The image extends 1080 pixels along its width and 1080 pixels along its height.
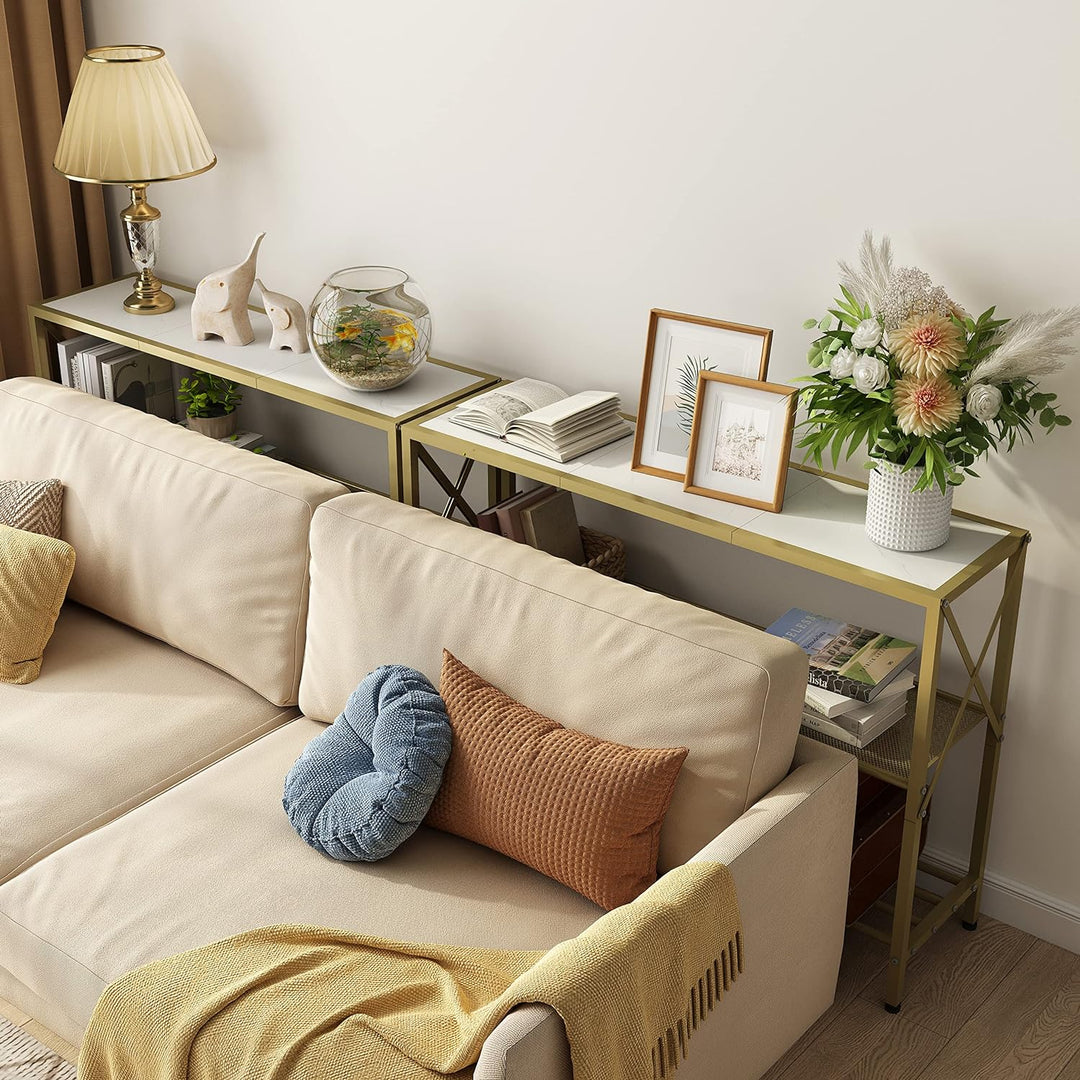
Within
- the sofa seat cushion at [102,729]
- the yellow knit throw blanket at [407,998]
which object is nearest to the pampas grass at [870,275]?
the yellow knit throw blanket at [407,998]

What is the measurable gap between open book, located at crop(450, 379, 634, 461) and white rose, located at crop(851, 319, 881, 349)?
583 mm

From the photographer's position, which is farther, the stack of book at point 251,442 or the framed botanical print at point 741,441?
the stack of book at point 251,442

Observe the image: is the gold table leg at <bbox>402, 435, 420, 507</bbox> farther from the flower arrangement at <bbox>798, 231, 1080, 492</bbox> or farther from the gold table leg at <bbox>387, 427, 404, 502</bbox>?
the flower arrangement at <bbox>798, 231, 1080, 492</bbox>

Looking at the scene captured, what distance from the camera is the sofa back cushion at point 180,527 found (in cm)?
243

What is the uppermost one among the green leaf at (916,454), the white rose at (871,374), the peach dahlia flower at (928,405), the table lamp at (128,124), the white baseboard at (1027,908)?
the table lamp at (128,124)

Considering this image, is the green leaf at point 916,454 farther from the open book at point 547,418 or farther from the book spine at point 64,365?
the book spine at point 64,365

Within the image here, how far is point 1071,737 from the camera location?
227 cm

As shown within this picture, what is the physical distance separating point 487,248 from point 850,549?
110 centimetres

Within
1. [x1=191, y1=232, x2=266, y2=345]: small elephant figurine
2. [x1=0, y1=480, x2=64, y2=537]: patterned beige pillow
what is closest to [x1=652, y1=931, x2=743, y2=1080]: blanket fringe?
[x1=0, y1=480, x2=64, y2=537]: patterned beige pillow

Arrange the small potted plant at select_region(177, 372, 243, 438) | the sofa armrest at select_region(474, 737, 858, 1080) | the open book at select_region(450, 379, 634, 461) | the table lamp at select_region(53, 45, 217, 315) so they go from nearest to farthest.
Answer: the sofa armrest at select_region(474, 737, 858, 1080) < the open book at select_region(450, 379, 634, 461) < the table lamp at select_region(53, 45, 217, 315) < the small potted plant at select_region(177, 372, 243, 438)

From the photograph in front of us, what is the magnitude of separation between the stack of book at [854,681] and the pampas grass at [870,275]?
588 millimetres

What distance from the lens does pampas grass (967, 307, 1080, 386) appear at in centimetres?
191

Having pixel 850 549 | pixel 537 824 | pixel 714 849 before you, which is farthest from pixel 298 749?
pixel 850 549

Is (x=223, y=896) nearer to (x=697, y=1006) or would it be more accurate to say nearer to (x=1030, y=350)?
(x=697, y=1006)
